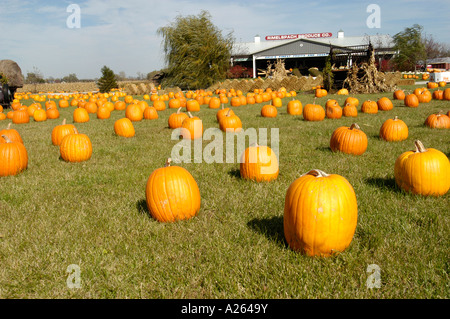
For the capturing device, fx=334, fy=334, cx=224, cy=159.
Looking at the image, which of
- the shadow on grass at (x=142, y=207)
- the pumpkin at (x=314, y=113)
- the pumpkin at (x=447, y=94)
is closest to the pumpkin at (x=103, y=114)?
the pumpkin at (x=314, y=113)

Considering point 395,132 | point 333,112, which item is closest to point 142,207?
point 395,132

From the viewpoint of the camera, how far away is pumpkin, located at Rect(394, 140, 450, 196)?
3830mm

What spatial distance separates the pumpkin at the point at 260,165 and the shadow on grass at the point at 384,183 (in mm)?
1260

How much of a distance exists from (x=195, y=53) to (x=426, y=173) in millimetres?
28809

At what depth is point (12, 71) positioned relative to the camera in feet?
93.4

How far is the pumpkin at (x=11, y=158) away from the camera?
5406mm

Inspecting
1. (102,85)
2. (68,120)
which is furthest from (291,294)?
(102,85)

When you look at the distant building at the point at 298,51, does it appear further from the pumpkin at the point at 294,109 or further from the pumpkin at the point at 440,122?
the pumpkin at the point at 440,122

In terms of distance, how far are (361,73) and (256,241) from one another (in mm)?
18701

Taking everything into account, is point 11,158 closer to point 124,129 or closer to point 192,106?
point 124,129

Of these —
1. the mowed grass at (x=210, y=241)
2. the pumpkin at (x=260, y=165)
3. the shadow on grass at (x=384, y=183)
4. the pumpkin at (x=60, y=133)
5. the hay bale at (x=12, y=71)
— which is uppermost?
the hay bale at (x=12, y=71)

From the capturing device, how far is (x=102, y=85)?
108ft

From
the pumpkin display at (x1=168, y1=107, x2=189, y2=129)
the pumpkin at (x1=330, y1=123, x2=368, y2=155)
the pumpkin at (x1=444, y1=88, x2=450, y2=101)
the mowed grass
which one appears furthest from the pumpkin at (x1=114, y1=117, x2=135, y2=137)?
the pumpkin at (x1=444, y1=88, x2=450, y2=101)

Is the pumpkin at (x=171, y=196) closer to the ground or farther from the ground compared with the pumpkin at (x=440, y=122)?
closer to the ground
